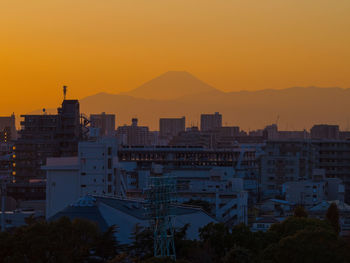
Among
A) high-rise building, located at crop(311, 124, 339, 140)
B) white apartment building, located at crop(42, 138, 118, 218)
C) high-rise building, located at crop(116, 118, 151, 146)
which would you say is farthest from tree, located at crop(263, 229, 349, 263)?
high-rise building, located at crop(116, 118, 151, 146)

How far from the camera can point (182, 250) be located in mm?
32219

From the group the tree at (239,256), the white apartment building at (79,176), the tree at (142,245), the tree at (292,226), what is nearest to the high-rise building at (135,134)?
the white apartment building at (79,176)

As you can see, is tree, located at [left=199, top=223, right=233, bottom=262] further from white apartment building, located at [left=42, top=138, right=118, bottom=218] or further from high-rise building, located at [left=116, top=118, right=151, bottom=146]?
high-rise building, located at [left=116, top=118, right=151, bottom=146]

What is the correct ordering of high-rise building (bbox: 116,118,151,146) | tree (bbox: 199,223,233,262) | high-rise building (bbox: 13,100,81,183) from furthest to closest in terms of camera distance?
high-rise building (bbox: 116,118,151,146)
high-rise building (bbox: 13,100,81,183)
tree (bbox: 199,223,233,262)

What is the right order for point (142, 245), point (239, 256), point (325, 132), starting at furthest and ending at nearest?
point (325, 132) → point (142, 245) → point (239, 256)

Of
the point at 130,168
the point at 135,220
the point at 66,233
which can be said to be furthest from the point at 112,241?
the point at 130,168

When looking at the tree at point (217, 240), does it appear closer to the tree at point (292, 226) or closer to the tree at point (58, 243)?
the tree at point (292, 226)

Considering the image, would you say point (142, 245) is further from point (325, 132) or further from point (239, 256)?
point (325, 132)

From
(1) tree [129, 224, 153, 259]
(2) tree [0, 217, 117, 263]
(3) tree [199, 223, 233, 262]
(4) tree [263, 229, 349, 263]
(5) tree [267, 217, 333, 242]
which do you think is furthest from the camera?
(5) tree [267, 217, 333, 242]

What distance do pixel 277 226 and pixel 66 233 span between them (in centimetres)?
837

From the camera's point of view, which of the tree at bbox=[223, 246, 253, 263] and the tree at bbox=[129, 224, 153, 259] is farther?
the tree at bbox=[129, 224, 153, 259]

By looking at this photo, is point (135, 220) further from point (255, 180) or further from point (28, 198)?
point (255, 180)

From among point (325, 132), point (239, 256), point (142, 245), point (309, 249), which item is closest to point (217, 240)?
point (142, 245)

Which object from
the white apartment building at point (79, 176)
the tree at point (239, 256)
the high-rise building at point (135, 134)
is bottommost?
the tree at point (239, 256)
